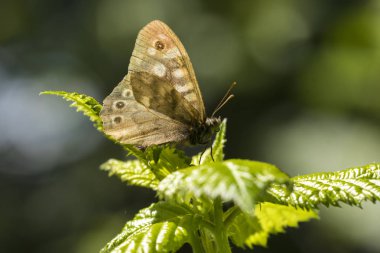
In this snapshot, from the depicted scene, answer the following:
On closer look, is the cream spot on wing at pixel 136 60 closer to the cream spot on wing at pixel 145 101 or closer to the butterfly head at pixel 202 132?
the cream spot on wing at pixel 145 101

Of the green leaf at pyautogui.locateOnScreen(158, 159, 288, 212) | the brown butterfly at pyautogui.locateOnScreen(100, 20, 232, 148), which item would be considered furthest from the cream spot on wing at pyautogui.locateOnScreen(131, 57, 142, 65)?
the green leaf at pyautogui.locateOnScreen(158, 159, 288, 212)

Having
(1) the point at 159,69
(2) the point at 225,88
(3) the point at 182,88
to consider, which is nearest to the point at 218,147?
(3) the point at 182,88

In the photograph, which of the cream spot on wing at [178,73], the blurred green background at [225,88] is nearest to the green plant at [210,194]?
the cream spot on wing at [178,73]

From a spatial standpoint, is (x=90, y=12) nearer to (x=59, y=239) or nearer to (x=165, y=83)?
(x=59, y=239)

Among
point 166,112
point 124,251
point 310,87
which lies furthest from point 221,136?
point 310,87

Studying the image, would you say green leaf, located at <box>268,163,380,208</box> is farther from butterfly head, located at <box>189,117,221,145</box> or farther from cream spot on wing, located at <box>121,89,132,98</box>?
cream spot on wing, located at <box>121,89,132,98</box>
